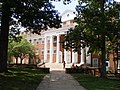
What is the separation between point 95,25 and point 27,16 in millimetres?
8233

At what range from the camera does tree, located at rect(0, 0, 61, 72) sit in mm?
26203

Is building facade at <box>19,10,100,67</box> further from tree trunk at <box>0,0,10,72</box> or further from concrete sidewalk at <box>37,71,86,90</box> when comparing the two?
concrete sidewalk at <box>37,71,86,90</box>

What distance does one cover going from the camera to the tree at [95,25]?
3228 centimetres

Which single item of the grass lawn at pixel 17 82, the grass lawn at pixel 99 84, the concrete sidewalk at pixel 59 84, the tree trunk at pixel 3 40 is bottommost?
the grass lawn at pixel 99 84

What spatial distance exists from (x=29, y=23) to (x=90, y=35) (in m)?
8.15

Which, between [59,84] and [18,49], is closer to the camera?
[59,84]

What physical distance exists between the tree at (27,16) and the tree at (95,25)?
4.78 metres

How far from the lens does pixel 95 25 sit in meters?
32.4

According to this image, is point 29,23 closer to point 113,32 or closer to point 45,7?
point 45,7

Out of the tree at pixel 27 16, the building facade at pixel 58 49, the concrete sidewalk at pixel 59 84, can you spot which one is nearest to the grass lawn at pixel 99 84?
the concrete sidewalk at pixel 59 84

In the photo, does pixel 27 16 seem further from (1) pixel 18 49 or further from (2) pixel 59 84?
(1) pixel 18 49

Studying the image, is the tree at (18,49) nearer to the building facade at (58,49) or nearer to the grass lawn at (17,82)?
the building facade at (58,49)

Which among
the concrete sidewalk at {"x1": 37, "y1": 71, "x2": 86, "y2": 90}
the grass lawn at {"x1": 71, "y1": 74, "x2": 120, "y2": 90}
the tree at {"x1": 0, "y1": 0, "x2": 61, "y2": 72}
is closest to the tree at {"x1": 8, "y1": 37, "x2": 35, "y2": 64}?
the tree at {"x1": 0, "y1": 0, "x2": 61, "y2": 72}

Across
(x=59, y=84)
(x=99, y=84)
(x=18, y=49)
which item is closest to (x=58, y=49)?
(x=18, y=49)
